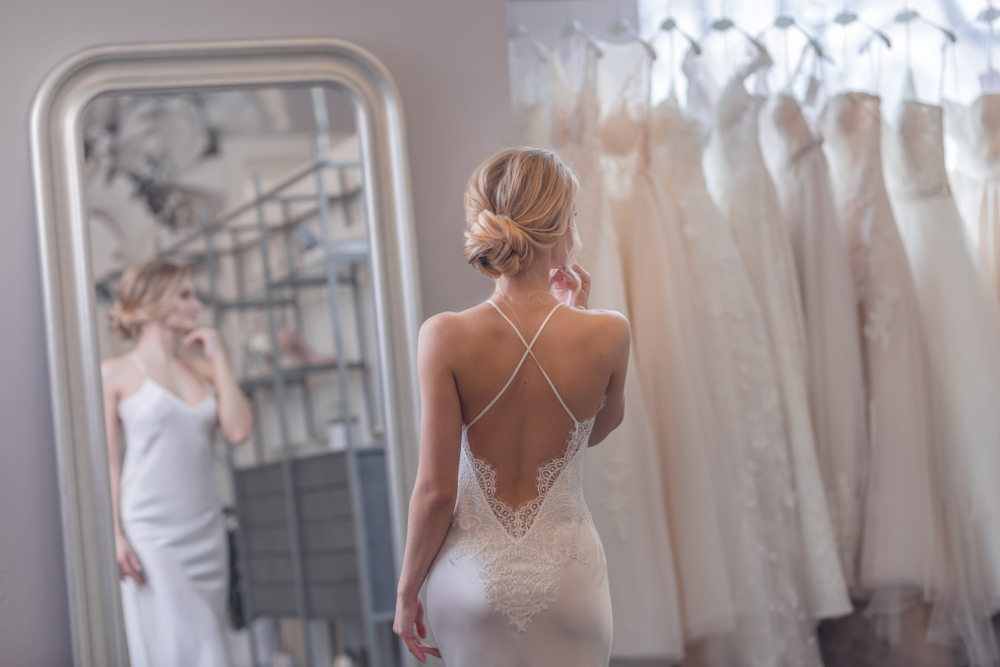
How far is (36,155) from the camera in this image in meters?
1.71

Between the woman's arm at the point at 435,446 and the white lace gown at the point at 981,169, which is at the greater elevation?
the white lace gown at the point at 981,169

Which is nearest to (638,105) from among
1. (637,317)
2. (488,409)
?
(637,317)

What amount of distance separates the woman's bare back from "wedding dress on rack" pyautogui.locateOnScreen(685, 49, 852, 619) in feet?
2.69

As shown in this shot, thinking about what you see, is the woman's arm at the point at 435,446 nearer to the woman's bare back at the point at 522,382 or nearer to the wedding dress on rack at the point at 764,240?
the woman's bare back at the point at 522,382

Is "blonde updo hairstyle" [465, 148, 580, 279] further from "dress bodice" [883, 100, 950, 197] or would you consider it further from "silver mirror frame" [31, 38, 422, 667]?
"dress bodice" [883, 100, 950, 197]

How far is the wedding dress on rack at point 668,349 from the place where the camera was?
1.80 m

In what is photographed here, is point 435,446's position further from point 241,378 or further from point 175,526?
point 175,526

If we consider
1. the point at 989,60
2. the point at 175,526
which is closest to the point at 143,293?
the point at 175,526

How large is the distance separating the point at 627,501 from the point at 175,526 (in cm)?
93

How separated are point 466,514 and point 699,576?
2.44 ft

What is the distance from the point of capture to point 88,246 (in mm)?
1719

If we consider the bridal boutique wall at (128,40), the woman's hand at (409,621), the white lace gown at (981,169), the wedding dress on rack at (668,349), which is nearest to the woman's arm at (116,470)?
the bridal boutique wall at (128,40)

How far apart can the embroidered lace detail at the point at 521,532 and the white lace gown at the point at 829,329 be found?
92 centimetres

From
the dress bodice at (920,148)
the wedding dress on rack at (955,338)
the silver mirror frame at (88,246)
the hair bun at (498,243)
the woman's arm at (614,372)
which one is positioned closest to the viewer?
the hair bun at (498,243)
